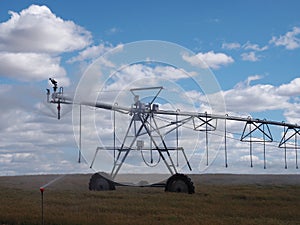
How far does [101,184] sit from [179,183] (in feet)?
27.3

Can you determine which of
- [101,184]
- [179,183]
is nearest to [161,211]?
[179,183]

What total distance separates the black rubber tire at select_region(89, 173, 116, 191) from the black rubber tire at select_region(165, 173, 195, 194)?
253 inches

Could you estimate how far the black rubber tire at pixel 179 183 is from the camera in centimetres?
4291

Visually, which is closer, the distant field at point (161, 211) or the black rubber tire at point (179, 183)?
the distant field at point (161, 211)

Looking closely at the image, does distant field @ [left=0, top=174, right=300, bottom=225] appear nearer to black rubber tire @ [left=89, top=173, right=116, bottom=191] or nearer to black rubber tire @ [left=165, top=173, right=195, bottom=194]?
black rubber tire @ [left=165, top=173, right=195, bottom=194]

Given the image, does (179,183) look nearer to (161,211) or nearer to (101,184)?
(101,184)

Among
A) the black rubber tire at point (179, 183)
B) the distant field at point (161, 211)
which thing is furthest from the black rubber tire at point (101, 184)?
the distant field at point (161, 211)

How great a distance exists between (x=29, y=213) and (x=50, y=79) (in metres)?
17.3

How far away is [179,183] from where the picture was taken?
43375 millimetres

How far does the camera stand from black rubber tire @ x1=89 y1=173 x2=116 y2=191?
157 ft

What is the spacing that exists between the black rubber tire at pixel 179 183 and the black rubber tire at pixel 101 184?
641 cm

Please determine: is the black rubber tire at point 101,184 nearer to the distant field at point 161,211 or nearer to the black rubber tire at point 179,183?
the black rubber tire at point 179,183

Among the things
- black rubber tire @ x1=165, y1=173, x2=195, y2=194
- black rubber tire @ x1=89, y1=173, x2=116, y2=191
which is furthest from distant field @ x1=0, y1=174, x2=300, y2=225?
black rubber tire @ x1=89, y1=173, x2=116, y2=191

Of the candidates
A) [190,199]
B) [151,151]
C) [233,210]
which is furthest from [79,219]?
[151,151]
